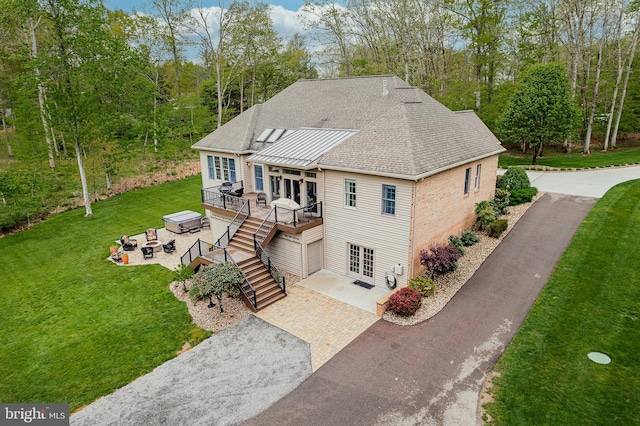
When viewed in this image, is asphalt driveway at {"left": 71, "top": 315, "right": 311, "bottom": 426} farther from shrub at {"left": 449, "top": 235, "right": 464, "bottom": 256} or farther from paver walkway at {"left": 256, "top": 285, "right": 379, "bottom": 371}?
shrub at {"left": 449, "top": 235, "right": 464, "bottom": 256}

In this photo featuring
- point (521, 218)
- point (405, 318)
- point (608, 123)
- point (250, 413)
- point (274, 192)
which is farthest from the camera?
point (608, 123)

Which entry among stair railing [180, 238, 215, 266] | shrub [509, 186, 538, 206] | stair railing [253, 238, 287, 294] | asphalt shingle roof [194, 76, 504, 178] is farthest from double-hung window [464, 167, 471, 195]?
stair railing [180, 238, 215, 266]

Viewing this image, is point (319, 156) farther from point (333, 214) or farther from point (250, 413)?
point (250, 413)

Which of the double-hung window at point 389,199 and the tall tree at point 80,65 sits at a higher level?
the tall tree at point 80,65

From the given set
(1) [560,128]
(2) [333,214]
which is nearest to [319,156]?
(2) [333,214]

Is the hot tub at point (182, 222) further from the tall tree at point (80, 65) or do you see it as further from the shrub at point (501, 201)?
the shrub at point (501, 201)

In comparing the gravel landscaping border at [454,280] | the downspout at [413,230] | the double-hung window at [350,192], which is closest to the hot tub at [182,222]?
the double-hung window at [350,192]
